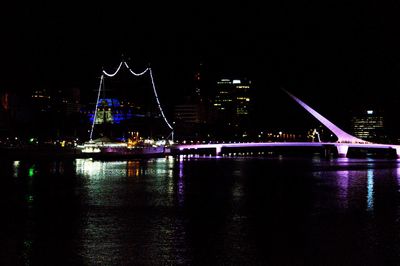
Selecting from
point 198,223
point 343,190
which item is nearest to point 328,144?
point 343,190

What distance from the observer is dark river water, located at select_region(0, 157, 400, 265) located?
809cm

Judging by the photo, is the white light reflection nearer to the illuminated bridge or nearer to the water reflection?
the water reflection

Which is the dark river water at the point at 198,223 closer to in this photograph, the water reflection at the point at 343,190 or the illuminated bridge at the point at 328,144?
the water reflection at the point at 343,190

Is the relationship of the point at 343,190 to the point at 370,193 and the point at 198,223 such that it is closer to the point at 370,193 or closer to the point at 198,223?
the point at 370,193

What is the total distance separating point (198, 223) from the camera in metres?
11.2

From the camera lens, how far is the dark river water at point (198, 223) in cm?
809

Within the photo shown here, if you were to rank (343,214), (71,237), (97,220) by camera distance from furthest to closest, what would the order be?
(343,214) → (97,220) → (71,237)

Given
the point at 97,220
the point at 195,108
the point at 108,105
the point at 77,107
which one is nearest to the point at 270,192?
the point at 97,220

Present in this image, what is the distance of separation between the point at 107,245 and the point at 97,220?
2.77 meters

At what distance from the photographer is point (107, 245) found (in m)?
8.72

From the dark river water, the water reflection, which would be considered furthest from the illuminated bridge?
the dark river water

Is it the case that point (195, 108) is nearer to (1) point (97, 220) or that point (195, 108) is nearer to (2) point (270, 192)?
(2) point (270, 192)

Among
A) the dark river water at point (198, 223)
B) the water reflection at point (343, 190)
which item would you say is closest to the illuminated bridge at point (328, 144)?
the water reflection at point (343, 190)

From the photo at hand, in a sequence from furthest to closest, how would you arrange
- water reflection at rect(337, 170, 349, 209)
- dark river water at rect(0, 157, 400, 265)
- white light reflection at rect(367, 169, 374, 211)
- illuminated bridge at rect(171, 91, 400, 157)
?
illuminated bridge at rect(171, 91, 400, 157) → water reflection at rect(337, 170, 349, 209) → white light reflection at rect(367, 169, 374, 211) → dark river water at rect(0, 157, 400, 265)
